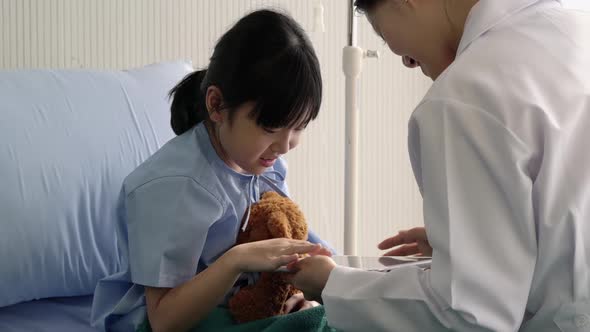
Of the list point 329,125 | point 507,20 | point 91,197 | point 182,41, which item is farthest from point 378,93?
point 507,20

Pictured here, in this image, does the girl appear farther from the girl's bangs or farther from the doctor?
the doctor

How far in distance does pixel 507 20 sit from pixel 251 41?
1.51 feet

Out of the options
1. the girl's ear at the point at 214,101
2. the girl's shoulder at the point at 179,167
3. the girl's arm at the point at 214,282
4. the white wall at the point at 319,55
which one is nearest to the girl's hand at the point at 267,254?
the girl's arm at the point at 214,282

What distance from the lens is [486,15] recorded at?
989 millimetres

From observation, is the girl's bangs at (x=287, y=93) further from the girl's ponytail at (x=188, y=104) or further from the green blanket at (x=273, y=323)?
the green blanket at (x=273, y=323)

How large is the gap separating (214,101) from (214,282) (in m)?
0.32

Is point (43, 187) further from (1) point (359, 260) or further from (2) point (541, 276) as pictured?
(2) point (541, 276)

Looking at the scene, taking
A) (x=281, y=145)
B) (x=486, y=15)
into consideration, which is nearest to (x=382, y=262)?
(x=281, y=145)

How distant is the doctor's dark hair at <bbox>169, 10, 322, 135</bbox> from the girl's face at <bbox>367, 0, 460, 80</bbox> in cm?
21

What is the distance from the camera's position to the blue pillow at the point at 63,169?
142 cm

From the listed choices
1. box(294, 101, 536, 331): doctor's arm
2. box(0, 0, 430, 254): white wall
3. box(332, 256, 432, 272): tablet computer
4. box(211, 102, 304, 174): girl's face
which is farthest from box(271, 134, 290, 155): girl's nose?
box(0, 0, 430, 254): white wall

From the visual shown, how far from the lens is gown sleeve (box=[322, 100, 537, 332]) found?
0.88 m

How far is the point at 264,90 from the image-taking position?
1262mm

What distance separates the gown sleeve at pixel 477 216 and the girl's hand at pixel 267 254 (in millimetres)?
323
